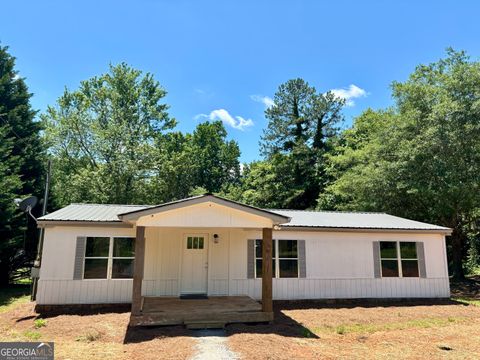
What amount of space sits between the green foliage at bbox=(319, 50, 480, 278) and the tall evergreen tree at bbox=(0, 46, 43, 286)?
17534 millimetres

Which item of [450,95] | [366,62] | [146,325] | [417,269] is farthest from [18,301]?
[450,95]

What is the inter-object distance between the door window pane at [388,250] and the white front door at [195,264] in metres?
6.20

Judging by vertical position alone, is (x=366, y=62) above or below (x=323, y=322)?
above

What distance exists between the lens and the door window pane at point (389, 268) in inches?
458

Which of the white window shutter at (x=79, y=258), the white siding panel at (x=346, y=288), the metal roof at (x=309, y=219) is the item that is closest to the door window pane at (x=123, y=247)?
the metal roof at (x=309, y=219)

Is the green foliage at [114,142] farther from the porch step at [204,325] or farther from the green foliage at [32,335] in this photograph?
the porch step at [204,325]

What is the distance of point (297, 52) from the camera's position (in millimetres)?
14992

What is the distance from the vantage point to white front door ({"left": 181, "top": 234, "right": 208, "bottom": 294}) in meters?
10.6

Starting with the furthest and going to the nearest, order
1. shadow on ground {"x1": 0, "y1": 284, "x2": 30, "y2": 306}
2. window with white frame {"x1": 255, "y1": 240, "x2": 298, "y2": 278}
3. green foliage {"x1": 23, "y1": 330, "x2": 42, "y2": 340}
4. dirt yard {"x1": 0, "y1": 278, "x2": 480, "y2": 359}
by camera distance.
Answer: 1. shadow on ground {"x1": 0, "y1": 284, "x2": 30, "y2": 306}
2. window with white frame {"x1": 255, "y1": 240, "x2": 298, "y2": 278}
3. green foliage {"x1": 23, "y1": 330, "x2": 42, "y2": 340}
4. dirt yard {"x1": 0, "y1": 278, "x2": 480, "y2": 359}

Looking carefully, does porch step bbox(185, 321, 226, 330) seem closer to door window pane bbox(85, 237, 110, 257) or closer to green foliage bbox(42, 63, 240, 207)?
door window pane bbox(85, 237, 110, 257)

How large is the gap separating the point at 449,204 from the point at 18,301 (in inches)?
731

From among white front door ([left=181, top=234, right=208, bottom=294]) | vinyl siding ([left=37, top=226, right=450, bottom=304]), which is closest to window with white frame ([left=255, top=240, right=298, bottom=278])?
vinyl siding ([left=37, top=226, right=450, bottom=304])

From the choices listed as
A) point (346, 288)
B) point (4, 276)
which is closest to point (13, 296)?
point (4, 276)

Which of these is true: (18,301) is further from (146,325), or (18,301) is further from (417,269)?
(417,269)
